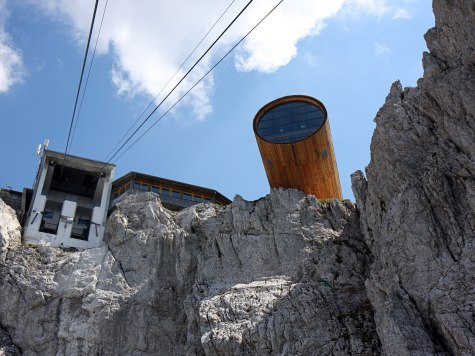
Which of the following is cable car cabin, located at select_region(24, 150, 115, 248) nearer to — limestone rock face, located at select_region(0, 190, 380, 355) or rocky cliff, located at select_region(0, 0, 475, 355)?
rocky cliff, located at select_region(0, 0, 475, 355)

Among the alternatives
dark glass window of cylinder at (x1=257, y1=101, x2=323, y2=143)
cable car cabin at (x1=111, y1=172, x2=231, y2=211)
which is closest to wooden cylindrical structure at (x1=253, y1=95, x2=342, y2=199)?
dark glass window of cylinder at (x1=257, y1=101, x2=323, y2=143)

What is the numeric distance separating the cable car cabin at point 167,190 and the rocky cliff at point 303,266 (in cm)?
609

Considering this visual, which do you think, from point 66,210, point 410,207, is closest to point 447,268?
point 410,207

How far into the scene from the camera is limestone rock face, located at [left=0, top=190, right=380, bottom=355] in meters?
21.1

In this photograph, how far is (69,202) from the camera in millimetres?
33031

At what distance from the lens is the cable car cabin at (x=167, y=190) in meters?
37.2

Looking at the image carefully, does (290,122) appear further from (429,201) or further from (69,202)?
(69,202)

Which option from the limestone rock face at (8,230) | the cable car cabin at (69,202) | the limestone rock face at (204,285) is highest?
the cable car cabin at (69,202)

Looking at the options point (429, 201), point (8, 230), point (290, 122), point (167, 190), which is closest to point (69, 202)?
point (8, 230)

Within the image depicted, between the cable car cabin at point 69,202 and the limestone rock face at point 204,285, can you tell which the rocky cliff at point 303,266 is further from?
the cable car cabin at point 69,202

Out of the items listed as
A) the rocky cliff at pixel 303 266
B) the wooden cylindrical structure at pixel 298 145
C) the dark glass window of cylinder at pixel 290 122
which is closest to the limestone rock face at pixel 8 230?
the rocky cliff at pixel 303 266

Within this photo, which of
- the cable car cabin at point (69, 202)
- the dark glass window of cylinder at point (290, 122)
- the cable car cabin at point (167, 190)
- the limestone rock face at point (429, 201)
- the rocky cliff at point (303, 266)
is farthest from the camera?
the cable car cabin at point (167, 190)

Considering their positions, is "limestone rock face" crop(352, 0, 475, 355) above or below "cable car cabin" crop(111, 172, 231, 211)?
below

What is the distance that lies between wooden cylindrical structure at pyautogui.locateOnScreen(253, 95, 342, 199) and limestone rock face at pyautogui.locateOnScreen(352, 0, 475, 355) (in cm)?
518
